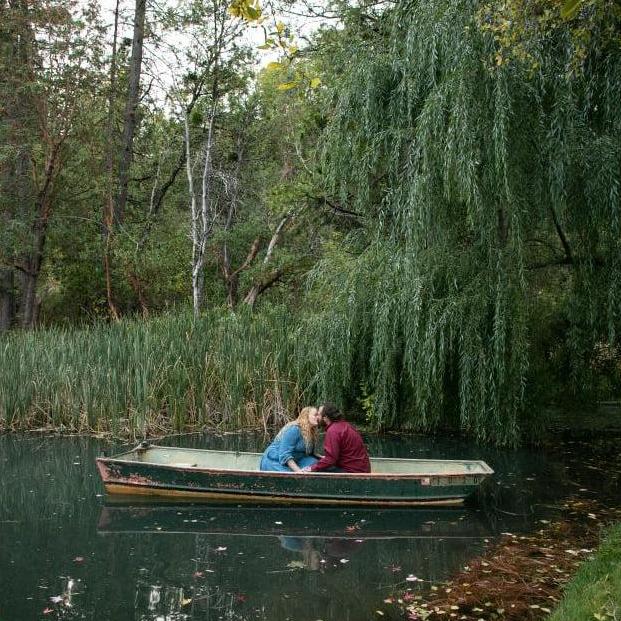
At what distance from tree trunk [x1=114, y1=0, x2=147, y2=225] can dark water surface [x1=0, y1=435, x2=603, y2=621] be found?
9857mm

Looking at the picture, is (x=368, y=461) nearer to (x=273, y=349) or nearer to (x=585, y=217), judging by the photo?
(x=585, y=217)

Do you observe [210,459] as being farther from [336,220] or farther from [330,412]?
[336,220]

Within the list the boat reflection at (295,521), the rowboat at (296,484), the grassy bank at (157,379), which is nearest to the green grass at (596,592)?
the boat reflection at (295,521)

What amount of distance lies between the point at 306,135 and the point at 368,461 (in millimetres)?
7859

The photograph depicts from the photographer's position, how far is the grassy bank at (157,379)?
36.2 feet

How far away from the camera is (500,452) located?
9.61 meters

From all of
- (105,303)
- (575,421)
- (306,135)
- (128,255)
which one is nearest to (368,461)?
(575,421)

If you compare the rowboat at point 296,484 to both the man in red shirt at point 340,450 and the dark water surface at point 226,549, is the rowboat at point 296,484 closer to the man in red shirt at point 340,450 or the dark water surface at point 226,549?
the dark water surface at point 226,549

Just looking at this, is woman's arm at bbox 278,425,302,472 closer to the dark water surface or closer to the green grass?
the dark water surface

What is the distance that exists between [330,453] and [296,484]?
17.1 inches

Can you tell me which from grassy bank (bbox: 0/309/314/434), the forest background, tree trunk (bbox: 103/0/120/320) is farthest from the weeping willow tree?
tree trunk (bbox: 103/0/120/320)

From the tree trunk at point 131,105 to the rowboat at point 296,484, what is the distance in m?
10.9

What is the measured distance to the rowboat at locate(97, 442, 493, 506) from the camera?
7.31 m

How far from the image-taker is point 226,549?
6.25m
